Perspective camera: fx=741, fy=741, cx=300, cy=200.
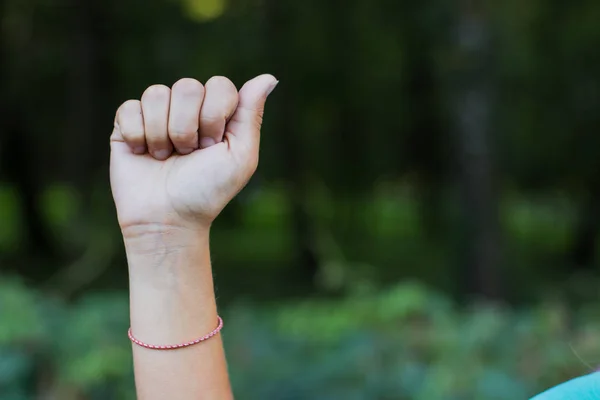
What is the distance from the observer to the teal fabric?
1.00m

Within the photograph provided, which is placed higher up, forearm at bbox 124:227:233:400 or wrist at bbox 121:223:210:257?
wrist at bbox 121:223:210:257

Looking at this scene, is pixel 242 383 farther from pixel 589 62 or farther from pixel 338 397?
pixel 589 62

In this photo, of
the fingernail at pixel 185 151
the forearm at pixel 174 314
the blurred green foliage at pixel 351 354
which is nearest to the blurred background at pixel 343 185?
the blurred green foliage at pixel 351 354

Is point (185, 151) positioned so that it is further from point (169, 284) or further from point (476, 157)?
point (476, 157)

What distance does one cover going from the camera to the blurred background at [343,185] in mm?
3385

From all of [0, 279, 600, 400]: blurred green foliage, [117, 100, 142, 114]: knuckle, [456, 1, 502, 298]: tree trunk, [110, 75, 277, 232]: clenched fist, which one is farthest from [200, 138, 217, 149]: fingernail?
[456, 1, 502, 298]: tree trunk

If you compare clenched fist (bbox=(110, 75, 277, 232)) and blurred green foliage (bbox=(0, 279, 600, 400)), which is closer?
clenched fist (bbox=(110, 75, 277, 232))

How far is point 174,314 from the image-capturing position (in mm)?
1206

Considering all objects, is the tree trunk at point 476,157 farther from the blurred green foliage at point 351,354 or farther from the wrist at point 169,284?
the wrist at point 169,284

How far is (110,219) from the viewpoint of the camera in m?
8.88

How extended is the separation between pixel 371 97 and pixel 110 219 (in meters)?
4.13

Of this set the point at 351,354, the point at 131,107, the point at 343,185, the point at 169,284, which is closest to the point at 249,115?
→ the point at 131,107

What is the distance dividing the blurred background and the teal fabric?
7.11 feet

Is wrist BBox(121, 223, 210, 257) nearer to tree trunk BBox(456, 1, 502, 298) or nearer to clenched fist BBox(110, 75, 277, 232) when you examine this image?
clenched fist BBox(110, 75, 277, 232)
